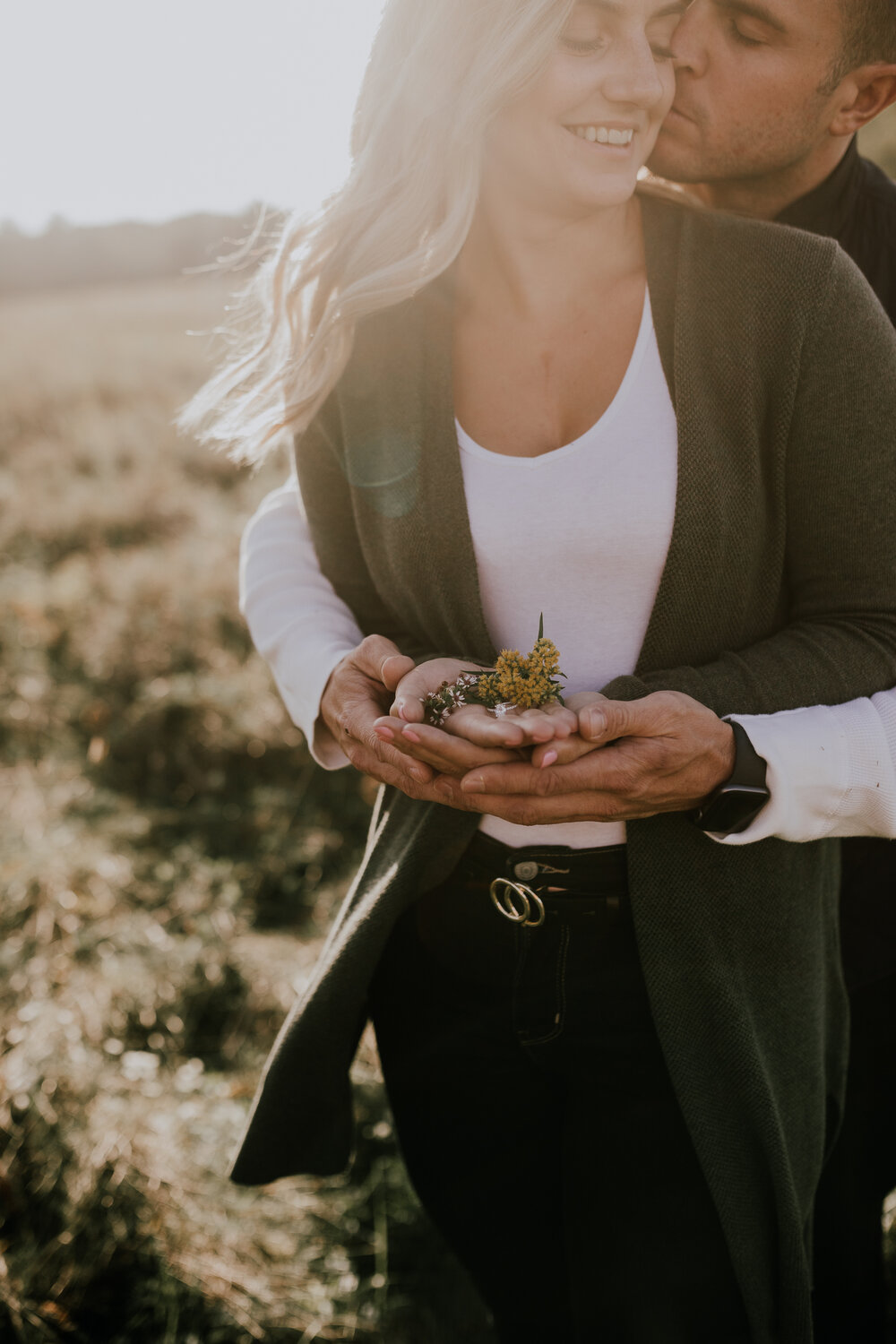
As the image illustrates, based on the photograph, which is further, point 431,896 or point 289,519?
point 289,519

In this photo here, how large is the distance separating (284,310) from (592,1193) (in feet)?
5.74

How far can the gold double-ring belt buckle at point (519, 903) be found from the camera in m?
1.56

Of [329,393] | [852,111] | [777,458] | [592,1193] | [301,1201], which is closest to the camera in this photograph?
[777,458]

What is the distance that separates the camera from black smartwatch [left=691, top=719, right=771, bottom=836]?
139 cm

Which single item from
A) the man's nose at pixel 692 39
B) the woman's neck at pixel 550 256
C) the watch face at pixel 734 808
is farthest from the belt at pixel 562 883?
the man's nose at pixel 692 39

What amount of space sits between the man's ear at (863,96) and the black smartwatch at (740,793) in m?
1.14

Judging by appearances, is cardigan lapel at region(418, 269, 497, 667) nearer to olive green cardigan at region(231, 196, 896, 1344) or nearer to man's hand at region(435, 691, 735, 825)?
olive green cardigan at region(231, 196, 896, 1344)

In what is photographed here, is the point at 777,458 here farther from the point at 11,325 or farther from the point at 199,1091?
the point at 11,325

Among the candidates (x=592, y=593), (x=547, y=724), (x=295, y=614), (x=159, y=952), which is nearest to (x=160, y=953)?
(x=159, y=952)

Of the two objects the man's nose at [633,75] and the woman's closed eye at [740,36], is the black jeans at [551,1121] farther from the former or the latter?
the woman's closed eye at [740,36]

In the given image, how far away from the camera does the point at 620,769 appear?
1.34m

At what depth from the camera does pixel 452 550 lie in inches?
65.0

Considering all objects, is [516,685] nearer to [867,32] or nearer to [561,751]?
[561,751]

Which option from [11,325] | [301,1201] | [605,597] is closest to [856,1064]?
[605,597]
